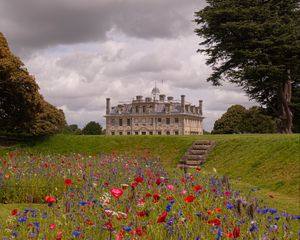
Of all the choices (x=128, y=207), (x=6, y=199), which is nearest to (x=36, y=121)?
(x=6, y=199)

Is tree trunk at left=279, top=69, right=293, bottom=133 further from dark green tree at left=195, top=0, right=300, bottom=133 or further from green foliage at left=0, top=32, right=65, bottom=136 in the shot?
green foliage at left=0, top=32, right=65, bottom=136

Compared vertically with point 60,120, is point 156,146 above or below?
→ below

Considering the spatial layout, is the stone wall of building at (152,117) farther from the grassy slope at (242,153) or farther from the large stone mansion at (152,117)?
the grassy slope at (242,153)

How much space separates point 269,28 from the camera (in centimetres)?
2736

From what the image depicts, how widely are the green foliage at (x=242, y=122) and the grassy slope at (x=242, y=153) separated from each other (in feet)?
98.6

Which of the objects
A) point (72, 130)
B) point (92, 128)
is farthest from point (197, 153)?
point (72, 130)

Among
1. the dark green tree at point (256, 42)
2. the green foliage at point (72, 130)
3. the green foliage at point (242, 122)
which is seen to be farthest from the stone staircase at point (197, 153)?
the green foliage at point (72, 130)

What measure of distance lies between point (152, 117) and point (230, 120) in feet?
95.5

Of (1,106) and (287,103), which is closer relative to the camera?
(1,106)

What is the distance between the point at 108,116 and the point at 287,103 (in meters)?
65.2

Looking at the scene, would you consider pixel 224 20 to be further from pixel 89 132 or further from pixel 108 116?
pixel 108 116

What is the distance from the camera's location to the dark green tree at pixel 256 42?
1064 inches

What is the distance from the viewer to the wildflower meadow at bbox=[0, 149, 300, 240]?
4.30 meters

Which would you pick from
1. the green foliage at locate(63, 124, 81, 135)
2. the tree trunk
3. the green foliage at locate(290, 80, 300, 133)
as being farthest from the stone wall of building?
the tree trunk
